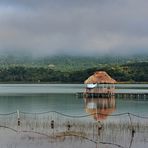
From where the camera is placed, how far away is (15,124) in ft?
101

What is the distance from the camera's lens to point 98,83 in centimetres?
7312

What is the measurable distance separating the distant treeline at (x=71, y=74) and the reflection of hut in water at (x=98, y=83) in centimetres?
5150

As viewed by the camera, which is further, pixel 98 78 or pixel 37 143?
pixel 98 78

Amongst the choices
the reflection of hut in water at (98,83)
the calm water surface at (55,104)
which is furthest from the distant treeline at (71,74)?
the calm water surface at (55,104)

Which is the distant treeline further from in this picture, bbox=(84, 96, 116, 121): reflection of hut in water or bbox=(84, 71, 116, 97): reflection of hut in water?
bbox=(84, 96, 116, 121): reflection of hut in water

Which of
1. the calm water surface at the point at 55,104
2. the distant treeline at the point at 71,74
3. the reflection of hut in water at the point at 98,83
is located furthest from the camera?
the distant treeline at the point at 71,74

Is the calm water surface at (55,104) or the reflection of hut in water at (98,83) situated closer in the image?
the calm water surface at (55,104)

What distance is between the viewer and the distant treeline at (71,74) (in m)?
133

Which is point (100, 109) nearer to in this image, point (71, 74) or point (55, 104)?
point (55, 104)

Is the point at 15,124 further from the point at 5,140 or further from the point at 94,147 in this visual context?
the point at 94,147

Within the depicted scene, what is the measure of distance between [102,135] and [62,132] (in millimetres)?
2756

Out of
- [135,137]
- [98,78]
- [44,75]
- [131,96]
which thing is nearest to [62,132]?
[135,137]

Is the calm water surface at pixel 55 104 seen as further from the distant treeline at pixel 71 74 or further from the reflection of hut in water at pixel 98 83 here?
the distant treeline at pixel 71 74

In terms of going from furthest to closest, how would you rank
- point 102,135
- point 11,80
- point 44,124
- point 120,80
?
point 11,80 < point 120,80 < point 44,124 < point 102,135
